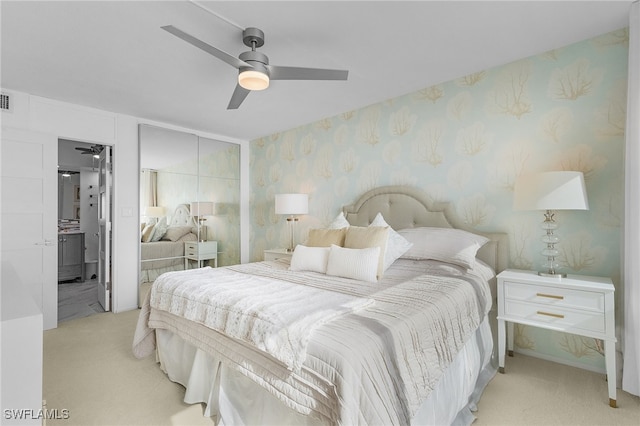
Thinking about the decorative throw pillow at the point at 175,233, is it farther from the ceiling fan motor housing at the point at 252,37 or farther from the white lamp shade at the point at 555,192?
the white lamp shade at the point at 555,192

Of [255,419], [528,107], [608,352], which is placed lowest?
[255,419]

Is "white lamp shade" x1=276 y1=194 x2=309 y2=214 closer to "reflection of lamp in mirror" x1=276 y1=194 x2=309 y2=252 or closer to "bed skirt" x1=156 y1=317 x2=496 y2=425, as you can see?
"reflection of lamp in mirror" x1=276 y1=194 x2=309 y2=252

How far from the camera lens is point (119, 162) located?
382cm

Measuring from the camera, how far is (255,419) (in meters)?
1.54

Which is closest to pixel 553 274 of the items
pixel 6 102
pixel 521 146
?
pixel 521 146

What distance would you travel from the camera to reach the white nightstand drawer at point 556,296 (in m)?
1.96

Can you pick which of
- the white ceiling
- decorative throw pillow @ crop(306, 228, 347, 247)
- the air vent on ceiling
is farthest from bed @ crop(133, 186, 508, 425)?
the air vent on ceiling

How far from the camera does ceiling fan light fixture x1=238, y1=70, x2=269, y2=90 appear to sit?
81.3 inches

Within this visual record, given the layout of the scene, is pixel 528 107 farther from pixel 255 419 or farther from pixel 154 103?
pixel 154 103

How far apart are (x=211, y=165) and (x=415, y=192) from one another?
309 centimetres

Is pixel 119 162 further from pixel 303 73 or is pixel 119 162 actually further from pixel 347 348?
pixel 347 348

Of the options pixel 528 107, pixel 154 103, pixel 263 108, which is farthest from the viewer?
pixel 263 108

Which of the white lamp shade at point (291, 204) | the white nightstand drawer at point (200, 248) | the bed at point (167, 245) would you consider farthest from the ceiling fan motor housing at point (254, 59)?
the white nightstand drawer at point (200, 248)

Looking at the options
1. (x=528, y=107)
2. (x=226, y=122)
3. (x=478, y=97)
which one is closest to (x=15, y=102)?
(x=226, y=122)
